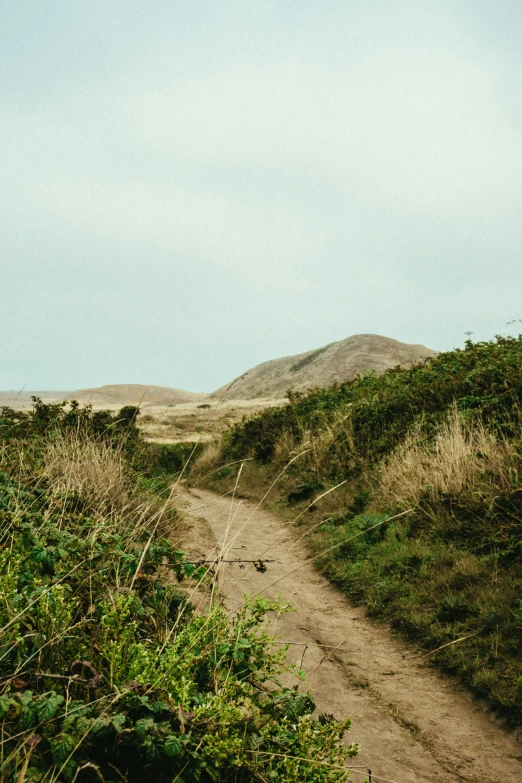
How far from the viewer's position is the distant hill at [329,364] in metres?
67.0

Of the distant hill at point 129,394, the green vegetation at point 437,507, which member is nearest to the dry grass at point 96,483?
the green vegetation at point 437,507

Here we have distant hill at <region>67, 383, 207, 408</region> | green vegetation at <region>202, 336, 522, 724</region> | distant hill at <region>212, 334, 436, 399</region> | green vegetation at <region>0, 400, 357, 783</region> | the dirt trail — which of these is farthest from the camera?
distant hill at <region>67, 383, 207, 408</region>

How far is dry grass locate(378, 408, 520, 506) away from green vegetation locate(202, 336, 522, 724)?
2cm

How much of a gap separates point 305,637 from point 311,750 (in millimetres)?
3160

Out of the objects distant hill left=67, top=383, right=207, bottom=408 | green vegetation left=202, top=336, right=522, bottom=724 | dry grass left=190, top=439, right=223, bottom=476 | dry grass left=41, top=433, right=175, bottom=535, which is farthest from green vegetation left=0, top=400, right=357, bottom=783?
distant hill left=67, top=383, right=207, bottom=408

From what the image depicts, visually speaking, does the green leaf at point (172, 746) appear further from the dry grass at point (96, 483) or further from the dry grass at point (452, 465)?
the dry grass at point (452, 465)

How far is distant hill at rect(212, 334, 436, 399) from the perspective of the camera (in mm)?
67000

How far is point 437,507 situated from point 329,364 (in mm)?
66098

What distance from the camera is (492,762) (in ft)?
12.2

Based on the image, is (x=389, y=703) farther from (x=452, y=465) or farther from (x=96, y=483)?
(x=96, y=483)

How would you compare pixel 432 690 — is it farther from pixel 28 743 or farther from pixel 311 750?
pixel 28 743

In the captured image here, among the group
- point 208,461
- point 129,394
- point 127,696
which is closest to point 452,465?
point 127,696

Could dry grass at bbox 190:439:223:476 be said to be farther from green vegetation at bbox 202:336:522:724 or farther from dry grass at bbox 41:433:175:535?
dry grass at bbox 41:433:175:535

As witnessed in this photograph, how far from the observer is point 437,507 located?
7402 millimetres
